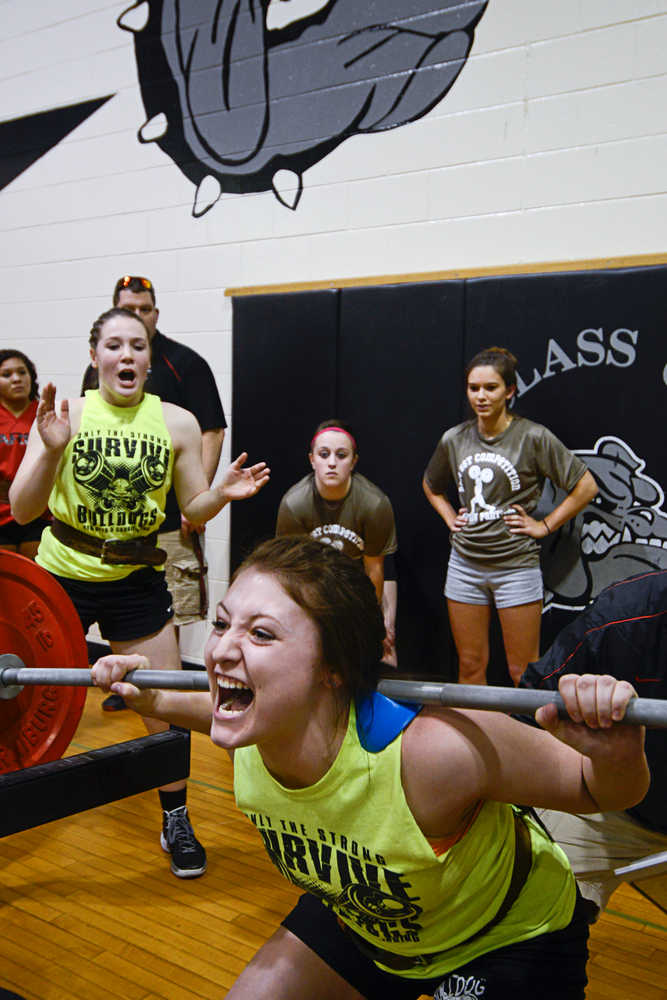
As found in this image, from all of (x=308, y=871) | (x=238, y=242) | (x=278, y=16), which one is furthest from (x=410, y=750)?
(x=278, y=16)

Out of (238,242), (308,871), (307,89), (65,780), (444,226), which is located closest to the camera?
(308,871)

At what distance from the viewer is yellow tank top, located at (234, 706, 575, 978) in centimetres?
118

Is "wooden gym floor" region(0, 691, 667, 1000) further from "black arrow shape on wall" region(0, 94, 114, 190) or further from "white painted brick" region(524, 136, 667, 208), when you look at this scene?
"black arrow shape on wall" region(0, 94, 114, 190)

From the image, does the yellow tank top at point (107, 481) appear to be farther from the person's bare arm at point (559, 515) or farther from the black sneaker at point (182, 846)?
the person's bare arm at point (559, 515)

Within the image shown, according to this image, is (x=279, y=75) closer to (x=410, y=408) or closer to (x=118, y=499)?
(x=410, y=408)

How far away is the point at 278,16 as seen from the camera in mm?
4094

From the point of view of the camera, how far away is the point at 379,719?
121cm

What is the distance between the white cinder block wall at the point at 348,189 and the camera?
3.32 m

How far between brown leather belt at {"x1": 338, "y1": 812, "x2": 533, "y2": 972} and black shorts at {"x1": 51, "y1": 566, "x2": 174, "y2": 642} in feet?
4.46

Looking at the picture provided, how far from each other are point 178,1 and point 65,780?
4.00 meters

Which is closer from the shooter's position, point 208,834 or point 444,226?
point 208,834

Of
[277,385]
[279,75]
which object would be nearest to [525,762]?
[277,385]

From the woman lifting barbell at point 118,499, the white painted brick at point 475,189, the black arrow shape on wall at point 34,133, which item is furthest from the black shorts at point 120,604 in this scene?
the black arrow shape on wall at point 34,133

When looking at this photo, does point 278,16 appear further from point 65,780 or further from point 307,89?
point 65,780
